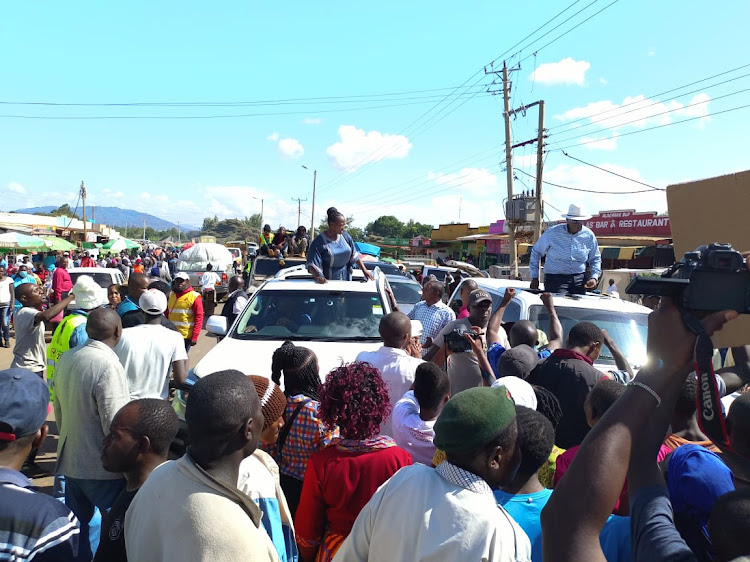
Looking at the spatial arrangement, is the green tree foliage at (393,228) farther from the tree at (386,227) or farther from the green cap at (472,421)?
the green cap at (472,421)

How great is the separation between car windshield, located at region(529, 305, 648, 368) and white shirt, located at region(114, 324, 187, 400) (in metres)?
3.50

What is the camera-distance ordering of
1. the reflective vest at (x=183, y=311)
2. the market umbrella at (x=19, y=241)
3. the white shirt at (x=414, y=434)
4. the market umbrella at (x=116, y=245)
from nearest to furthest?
1. the white shirt at (x=414, y=434)
2. the reflective vest at (x=183, y=311)
3. the market umbrella at (x=19, y=241)
4. the market umbrella at (x=116, y=245)

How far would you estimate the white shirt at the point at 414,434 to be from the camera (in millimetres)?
3092

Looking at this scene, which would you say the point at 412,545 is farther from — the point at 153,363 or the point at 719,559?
the point at 153,363

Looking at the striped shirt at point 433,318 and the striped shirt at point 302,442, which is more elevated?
the striped shirt at point 433,318

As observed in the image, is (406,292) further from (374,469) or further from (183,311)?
(374,469)

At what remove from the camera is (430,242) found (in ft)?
174

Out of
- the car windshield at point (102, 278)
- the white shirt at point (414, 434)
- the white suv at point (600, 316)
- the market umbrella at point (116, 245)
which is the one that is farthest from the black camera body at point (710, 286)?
the market umbrella at point (116, 245)

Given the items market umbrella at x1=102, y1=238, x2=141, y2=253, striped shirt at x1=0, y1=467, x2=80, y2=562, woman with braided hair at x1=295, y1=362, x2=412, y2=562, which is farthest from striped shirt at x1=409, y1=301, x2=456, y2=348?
market umbrella at x1=102, y1=238, x2=141, y2=253

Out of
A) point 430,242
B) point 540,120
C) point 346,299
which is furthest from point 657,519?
point 430,242

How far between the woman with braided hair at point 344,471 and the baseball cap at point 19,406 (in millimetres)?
1102

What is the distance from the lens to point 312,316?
602 centimetres

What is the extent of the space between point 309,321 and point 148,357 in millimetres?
1908

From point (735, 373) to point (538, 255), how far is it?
9.96 ft
